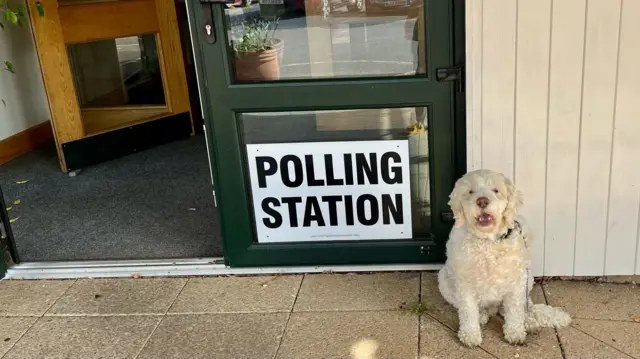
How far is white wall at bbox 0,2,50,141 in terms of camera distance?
263 inches

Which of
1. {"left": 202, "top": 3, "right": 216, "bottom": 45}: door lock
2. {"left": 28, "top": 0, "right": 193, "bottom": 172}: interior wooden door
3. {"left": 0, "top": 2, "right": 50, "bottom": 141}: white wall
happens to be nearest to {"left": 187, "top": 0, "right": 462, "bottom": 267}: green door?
{"left": 202, "top": 3, "right": 216, "bottom": 45}: door lock

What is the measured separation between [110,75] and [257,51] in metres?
3.68

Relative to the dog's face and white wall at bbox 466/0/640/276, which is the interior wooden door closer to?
white wall at bbox 466/0/640/276

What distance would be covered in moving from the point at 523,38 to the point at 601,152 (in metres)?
0.72

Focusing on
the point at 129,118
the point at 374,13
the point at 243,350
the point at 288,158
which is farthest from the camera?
the point at 129,118

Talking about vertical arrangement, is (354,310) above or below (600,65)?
below

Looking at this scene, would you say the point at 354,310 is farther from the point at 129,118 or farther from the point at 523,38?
the point at 129,118

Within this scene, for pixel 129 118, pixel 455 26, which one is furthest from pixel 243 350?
pixel 129 118

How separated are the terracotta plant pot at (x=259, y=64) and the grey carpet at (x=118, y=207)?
4.13 ft

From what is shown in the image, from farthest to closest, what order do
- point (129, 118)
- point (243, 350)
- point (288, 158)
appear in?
point (129, 118) → point (288, 158) → point (243, 350)

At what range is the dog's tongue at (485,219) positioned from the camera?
9.03ft

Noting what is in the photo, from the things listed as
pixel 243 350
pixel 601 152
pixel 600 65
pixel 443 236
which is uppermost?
pixel 600 65

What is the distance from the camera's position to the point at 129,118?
6.74 metres

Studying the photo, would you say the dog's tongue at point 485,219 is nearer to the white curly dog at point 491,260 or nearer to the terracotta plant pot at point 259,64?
the white curly dog at point 491,260
